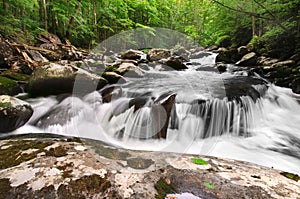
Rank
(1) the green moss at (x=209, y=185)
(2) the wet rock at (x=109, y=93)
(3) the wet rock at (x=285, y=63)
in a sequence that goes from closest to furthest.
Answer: (1) the green moss at (x=209, y=185), (2) the wet rock at (x=109, y=93), (3) the wet rock at (x=285, y=63)

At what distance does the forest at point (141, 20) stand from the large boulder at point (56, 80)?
3.42 meters

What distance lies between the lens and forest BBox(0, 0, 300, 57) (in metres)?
7.22

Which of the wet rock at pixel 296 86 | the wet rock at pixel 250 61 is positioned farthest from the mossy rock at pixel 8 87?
the wet rock at pixel 250 61

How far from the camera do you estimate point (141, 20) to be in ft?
61.3

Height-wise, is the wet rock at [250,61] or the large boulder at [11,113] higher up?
the wet rock at [250,61]

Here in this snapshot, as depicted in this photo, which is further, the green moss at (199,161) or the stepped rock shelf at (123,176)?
the green moss at (199,161)

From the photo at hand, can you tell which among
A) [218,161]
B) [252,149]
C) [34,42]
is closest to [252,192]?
[218,161]

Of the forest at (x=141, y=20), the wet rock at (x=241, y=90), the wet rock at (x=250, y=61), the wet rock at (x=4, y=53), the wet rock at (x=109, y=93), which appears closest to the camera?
the wet rock at (x=109, y=93)

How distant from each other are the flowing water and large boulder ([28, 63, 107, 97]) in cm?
22

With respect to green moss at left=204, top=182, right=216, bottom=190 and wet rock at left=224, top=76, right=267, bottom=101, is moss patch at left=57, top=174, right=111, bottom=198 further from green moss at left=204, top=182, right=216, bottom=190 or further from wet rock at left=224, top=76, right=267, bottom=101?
wet rock at left=224, top=76, right=267, bottom=101

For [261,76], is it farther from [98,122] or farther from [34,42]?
[34,42]

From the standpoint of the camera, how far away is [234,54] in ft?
35.6

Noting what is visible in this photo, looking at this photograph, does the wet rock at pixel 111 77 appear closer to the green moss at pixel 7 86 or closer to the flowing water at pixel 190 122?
the flowing water at pixel 190 122

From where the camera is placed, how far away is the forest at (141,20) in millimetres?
7223
